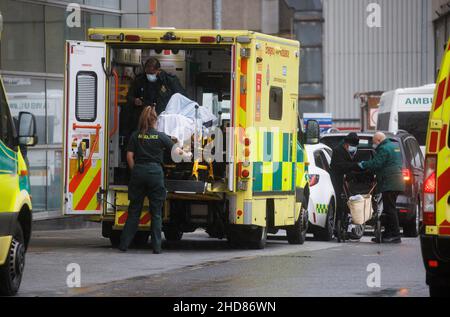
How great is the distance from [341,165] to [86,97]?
5095 mm

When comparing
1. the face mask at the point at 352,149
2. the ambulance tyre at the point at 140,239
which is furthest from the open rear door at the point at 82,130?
the face mask at the point at 352,149

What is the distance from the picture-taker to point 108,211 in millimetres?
16766

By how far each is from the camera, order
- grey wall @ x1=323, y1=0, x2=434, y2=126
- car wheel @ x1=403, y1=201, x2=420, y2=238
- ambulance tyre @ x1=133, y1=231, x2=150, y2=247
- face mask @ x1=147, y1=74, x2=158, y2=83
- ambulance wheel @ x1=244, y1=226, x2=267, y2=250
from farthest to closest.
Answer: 1. grey wall @ x1=323, y1=0, x2=434, y2=126
2. car wheel @ x1=403, y1=201, x2=420, y2=238
3. ambulance tyre @ x1=133, y1=231, x2=150, y2=247
4. ambulance wheel @ x1=244, y1=226, x2=267, y2=250
5. face mask @ x1=147, y1=74, x2=158, y2=83

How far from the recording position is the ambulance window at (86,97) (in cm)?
1664

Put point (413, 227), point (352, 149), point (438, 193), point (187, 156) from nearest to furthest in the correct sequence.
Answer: point (438, 193)
point (187, 156)
point (352, 149)
point (413, 227)

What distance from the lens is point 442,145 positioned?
10273mm

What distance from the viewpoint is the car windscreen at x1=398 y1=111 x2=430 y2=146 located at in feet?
99.3

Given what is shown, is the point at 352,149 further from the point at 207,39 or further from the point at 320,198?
the point at 207,39

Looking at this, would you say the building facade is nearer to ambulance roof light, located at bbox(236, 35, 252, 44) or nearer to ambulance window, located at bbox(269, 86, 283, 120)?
ambulance window, located at bbox(269, 86, 283, 120)

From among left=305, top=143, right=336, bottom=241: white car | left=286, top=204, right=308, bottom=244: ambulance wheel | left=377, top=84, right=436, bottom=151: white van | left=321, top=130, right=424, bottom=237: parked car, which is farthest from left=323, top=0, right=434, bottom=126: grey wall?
left=286, top=204, right=308, bottom=244: ambulance wheel

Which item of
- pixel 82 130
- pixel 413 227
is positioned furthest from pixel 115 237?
pixel 413 227

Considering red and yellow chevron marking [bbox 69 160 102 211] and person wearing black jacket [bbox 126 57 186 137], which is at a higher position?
person wearing black jacket [bbox 126 57 186 137]
